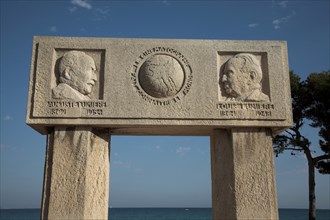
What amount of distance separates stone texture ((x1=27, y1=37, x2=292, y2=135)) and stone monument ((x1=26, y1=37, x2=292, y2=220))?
0.05 feet

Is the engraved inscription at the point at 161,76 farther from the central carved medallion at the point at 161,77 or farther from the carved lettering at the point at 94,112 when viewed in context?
the carved lettering at the point at 94,112

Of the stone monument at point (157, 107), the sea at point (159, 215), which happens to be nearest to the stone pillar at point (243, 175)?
the stone monument at point (157, 107)

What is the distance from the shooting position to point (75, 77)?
222 inches

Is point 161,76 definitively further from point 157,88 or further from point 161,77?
point 157,88

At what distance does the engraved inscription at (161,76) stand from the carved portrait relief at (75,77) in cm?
71

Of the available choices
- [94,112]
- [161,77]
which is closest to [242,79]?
[161,77]

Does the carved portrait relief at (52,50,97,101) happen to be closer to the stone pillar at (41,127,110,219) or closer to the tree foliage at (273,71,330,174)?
the stone pillar at (41,127,110,219)

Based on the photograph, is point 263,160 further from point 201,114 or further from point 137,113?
point 137,113

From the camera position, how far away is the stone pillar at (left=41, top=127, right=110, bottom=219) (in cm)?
512

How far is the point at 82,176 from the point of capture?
17.1 ft

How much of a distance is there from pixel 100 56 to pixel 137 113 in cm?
120

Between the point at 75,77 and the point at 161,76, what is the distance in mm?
1392

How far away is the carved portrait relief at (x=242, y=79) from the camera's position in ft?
18.5

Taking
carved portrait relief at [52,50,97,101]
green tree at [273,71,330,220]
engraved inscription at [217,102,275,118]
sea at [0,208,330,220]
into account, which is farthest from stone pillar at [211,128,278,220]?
sea at [0,208,330,220]
